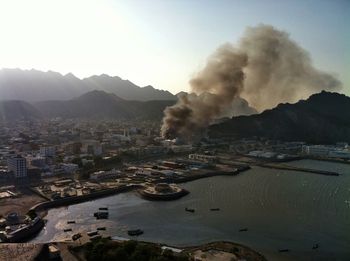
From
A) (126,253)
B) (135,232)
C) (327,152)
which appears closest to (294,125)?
(327,152)

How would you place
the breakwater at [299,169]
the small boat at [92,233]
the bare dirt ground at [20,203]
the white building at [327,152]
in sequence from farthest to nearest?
the white building at [327,152] → the breakwater at [299,169] → the bare dirt ground at [20,203] → the small boat at [92,233]

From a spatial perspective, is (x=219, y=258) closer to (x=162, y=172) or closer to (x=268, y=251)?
(x=268, y=251)

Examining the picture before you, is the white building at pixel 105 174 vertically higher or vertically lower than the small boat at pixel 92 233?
higher

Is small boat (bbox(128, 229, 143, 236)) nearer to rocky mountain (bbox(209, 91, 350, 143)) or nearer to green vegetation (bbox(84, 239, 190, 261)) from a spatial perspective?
green vegetation (bbox(84, 239, 190, 261))

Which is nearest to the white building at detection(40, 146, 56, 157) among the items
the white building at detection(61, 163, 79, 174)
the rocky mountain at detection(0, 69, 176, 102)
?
the white building at detection(61, 163, 79, 174)

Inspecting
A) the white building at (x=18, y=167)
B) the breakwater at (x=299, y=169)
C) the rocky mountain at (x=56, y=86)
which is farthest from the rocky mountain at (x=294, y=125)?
the rocky mountain at (x=56, y=86)

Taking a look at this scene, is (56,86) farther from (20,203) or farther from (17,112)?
(20,203)

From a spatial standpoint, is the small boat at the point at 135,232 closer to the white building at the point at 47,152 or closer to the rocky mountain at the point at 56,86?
the white building at the point at 47,152
